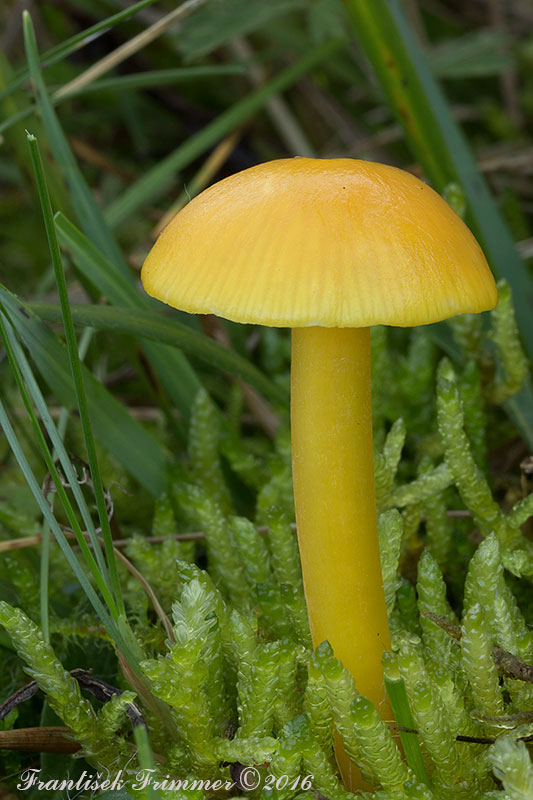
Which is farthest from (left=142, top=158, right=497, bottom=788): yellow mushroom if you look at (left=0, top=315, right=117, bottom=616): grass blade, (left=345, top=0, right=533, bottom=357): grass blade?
(left=345, top=0, right=533, bottom=357): grass blade

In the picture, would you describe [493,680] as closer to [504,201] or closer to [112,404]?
[112,404]

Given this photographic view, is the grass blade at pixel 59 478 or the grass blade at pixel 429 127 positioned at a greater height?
the grass blade at pixel 429 127

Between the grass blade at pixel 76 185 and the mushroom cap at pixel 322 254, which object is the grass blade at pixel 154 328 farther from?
the mushroom cap at pixel 322 254

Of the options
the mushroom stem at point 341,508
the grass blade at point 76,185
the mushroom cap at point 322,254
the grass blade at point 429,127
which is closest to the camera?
the mushroom cap at point 322,254

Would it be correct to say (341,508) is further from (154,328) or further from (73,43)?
(73,43)

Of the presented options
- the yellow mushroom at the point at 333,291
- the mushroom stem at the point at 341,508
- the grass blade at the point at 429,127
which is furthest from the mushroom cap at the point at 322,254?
the grass blade at the point at 429,127

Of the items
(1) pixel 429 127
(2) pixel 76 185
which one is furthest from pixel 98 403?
(1) pixel 429 127

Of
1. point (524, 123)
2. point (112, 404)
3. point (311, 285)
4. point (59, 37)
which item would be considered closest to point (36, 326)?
point (112, 404)
